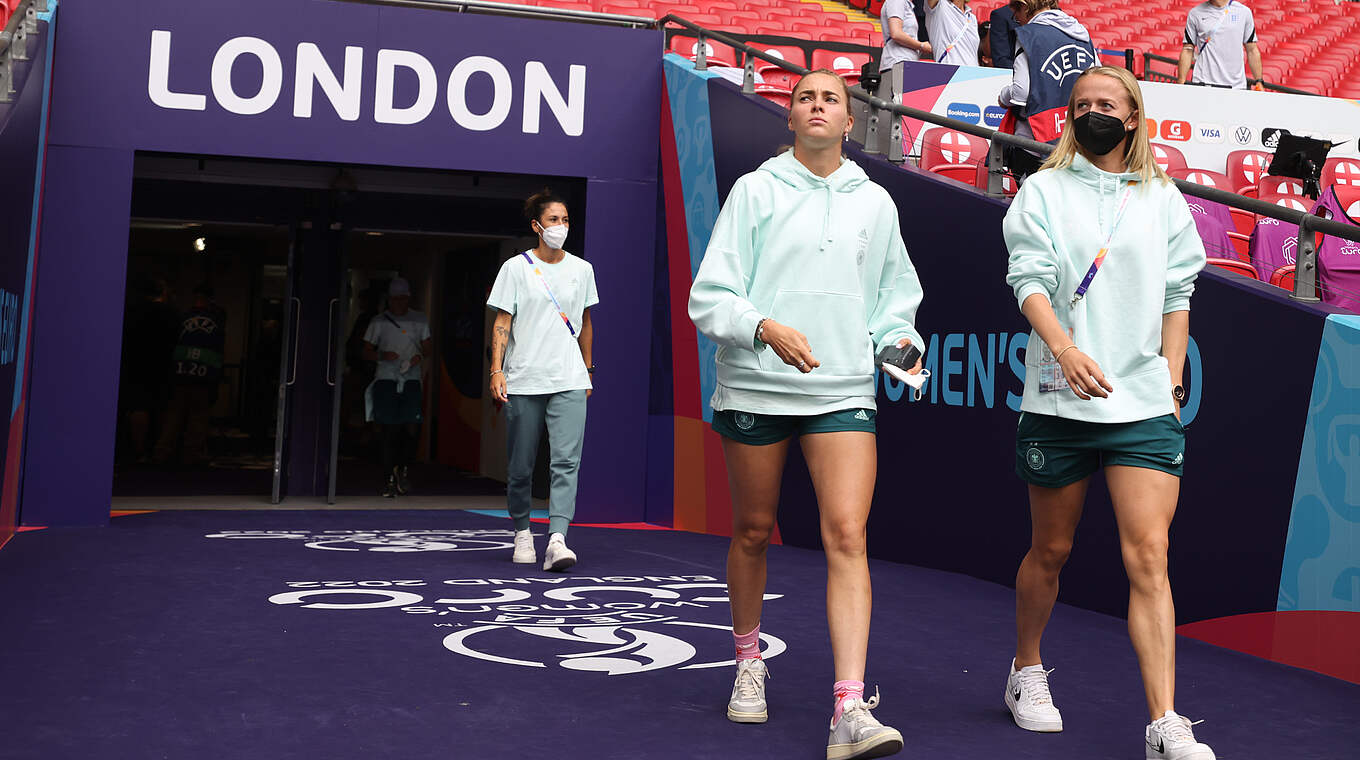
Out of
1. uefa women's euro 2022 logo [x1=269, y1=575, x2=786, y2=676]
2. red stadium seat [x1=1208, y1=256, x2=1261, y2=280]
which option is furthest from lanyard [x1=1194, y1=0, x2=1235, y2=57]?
uefa women's euro 2022 logo [x1=269, y1=575, x2=786, y2=676]

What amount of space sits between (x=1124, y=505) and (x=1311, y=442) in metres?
1.57

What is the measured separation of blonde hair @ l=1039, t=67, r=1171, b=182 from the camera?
323 cm

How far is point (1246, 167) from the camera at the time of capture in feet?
25.6

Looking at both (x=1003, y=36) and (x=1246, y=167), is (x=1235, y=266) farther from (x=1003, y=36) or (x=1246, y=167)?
(x=1246, y=167)

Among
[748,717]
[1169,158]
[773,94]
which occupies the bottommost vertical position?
[748,717]

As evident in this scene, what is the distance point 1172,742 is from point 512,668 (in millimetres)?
1898

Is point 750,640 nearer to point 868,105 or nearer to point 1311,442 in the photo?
point 1311,442

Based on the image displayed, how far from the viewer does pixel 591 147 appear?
27.8ft

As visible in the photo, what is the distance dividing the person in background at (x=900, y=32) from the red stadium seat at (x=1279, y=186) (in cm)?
233

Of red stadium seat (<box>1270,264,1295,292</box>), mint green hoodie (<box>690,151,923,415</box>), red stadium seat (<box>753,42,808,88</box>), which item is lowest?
mint green hoodie (<box>690,151,923,415</box>)

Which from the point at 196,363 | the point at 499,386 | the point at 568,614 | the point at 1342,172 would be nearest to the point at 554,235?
the point at 499,386

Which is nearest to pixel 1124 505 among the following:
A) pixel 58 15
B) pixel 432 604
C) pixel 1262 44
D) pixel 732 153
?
pixel 432 604

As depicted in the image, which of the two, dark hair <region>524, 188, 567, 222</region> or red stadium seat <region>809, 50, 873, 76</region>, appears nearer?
dark hair <region>524, 188, 567, 222</region>

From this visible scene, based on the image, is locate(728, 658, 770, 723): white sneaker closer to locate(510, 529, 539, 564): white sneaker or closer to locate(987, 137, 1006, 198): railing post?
locate(510, 529, 539, 564): white sneaker
